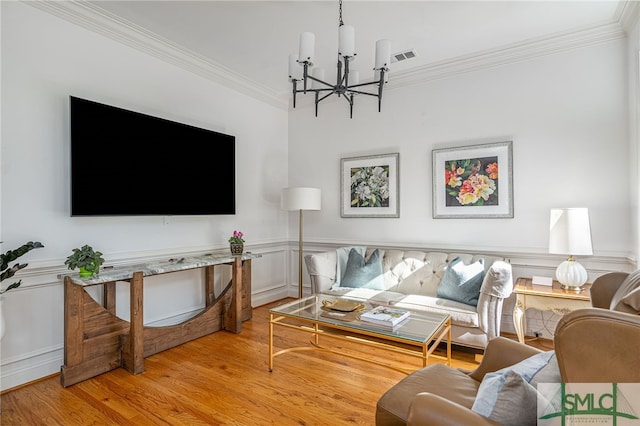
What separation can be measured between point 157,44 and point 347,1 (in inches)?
72.4

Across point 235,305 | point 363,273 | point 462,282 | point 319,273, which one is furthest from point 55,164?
point 462,282

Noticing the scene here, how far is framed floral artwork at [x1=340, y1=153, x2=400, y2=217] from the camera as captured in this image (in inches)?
160

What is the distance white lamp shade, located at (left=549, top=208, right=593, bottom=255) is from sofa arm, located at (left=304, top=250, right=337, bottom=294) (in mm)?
2058

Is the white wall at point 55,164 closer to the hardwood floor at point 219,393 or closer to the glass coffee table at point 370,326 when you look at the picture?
the hardwood floor at point 219,393

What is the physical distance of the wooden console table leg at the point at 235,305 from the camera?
3.43 metres

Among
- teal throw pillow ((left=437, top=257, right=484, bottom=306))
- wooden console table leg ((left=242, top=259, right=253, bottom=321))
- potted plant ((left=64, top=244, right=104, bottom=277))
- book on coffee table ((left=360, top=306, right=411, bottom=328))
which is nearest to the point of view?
book on coffee table ((left=360, top=306, right=411, bottom=328))

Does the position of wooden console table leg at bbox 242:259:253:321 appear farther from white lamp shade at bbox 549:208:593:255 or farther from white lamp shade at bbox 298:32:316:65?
white lamp shade at bbox 549:208:593:255

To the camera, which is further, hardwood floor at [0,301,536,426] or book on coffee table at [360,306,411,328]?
book on coffee table at [360,306,411,328]

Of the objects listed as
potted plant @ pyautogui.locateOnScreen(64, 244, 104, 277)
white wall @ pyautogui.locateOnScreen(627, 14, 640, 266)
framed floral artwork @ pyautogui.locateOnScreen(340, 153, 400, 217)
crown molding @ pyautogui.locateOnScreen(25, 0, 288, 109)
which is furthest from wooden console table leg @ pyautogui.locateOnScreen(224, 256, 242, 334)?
white wall @ pyautogui.locateOnScreen(627, 14, 640, 266)

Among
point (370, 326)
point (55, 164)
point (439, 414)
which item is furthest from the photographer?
point (55, 164)

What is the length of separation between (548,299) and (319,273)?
2015 millimetres

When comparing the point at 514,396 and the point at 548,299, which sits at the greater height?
the point at 514,396

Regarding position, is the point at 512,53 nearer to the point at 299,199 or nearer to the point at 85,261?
the point at 299,199

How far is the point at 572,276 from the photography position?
107 inches
